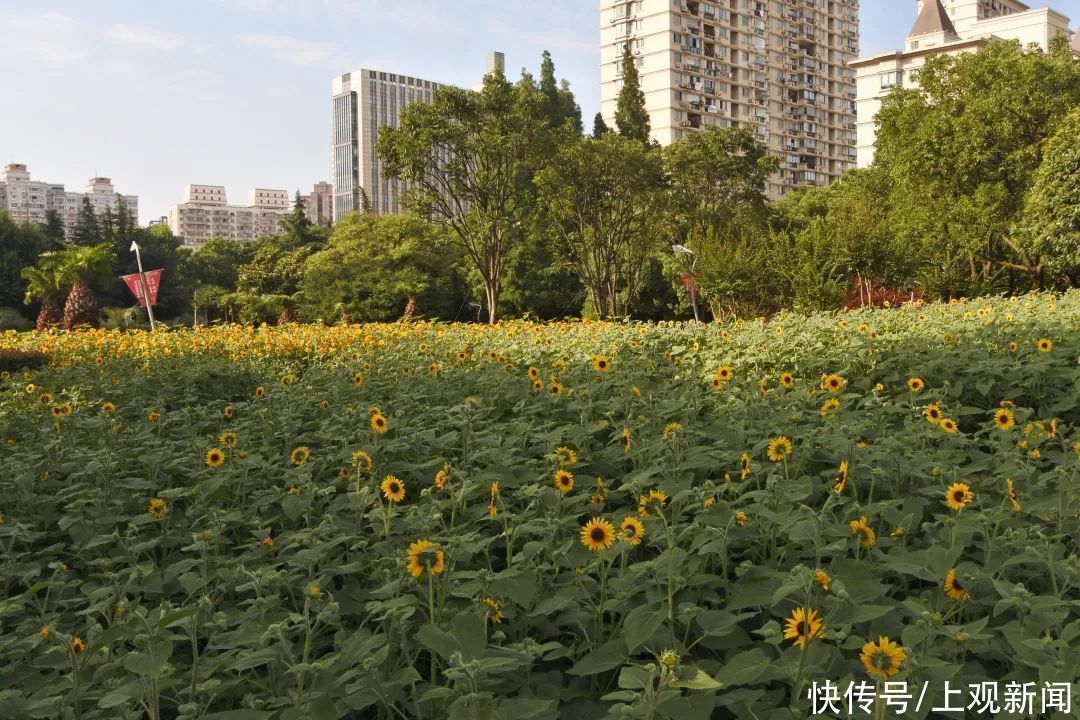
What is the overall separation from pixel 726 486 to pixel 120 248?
153 feet

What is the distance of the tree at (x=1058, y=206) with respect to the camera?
52.4 ft

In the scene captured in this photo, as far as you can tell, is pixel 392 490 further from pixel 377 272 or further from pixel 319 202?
pixel 319 202

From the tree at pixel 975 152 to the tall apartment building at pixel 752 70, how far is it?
41.7 m

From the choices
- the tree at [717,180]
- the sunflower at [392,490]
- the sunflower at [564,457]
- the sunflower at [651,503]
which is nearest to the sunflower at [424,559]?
the sunflower at [392,490]

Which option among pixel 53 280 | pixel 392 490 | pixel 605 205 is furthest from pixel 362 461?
pixel 53 280

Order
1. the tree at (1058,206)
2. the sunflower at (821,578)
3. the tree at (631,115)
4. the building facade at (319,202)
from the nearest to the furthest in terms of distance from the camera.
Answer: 1. the sunflower at (821,578)
2. the tree at (1058,206)
3. the tree at (631,115)
4. the building facade at (319,202)

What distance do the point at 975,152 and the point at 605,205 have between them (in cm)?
823

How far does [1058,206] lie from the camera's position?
16203mm

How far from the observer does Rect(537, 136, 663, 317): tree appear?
67.4ft

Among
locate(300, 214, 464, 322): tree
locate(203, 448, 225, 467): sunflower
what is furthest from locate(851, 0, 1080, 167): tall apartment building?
locate(203, 448, 225, 467): sunflower

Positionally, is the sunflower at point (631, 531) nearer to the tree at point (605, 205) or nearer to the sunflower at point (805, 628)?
the sunflower at point (805, 628)

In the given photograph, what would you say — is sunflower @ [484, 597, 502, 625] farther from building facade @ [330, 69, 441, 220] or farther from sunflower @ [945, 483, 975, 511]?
building facade @ [330, 69, 441, 220]

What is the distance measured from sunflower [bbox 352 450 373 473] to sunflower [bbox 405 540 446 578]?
87cm

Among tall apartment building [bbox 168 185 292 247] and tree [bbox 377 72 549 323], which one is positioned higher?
tall apartment building [bbox 168 185 292 247]
